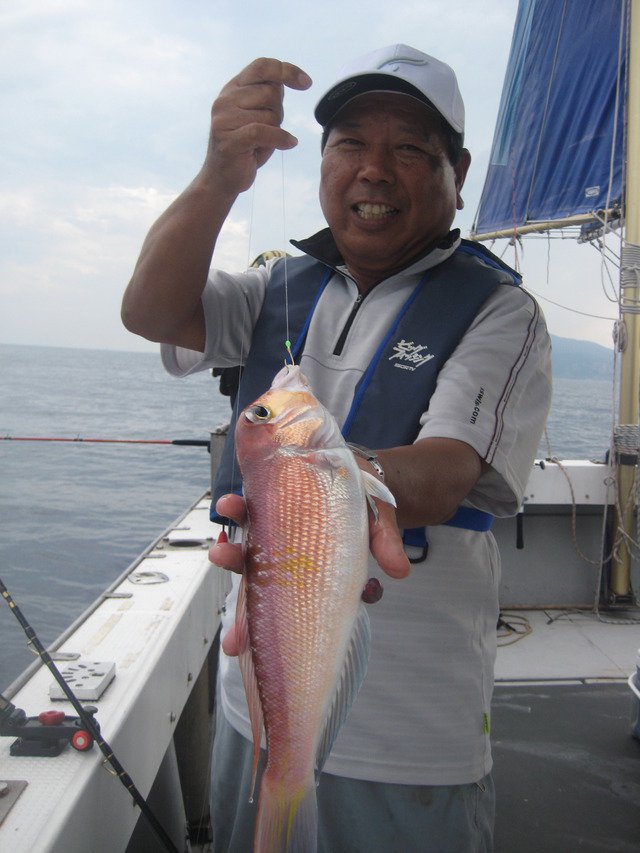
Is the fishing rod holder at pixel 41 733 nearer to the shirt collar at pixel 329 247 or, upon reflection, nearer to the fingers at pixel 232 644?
the fingers at pixel 232 644

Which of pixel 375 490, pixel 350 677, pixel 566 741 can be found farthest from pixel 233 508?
pixel 566 741

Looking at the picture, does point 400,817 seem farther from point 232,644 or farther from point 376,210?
point 376,210

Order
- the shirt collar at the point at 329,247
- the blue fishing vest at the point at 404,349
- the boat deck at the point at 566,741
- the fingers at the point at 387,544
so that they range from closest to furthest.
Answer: the fingers at the point at 387,544 → the blue fishing vest at the point at 404,349 → the shirt collar at the point at 329,247 → the boat deck at the point at 566,741

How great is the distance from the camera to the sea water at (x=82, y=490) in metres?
8.75

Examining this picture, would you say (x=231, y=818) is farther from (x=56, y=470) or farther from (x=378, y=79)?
(x=56, y=470)

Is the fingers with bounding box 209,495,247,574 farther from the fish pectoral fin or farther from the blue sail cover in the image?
the blue sail cover

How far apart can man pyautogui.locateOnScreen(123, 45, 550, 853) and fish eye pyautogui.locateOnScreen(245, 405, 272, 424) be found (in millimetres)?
294

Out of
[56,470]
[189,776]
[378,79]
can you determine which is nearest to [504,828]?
[189,776]

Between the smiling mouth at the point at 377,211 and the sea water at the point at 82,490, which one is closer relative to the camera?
the smiling mouth at the point at 377,211

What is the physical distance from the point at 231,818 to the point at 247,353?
1.30 m

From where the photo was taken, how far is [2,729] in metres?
1.75

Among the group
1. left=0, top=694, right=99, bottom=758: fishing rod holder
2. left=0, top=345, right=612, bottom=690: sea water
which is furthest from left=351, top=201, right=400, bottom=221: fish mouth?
left=0, top=345, right=612, bottom=690: sea water

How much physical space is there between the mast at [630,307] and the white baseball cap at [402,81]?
4.50 metres

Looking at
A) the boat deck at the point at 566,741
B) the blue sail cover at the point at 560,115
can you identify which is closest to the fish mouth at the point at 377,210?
the boat deck at the point at 566,741
